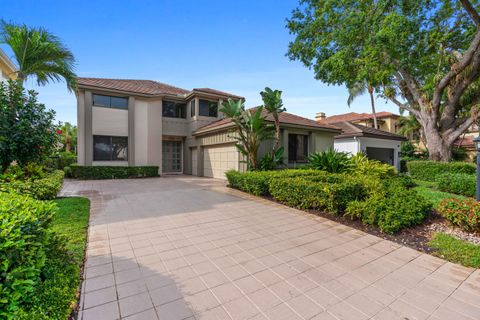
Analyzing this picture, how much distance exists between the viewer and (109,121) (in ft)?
45.6

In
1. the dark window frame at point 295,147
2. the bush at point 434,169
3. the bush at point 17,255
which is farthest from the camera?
the dark window frame at point 295,147

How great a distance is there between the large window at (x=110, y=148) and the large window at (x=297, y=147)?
10.5 meters

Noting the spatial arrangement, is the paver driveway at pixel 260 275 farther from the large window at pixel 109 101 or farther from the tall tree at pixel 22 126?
the large window at pixel 109 101

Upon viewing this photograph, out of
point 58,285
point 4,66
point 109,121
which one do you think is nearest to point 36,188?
point 58,285

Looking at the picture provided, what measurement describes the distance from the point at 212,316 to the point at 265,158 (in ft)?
27.3

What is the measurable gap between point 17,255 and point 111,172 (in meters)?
12.9

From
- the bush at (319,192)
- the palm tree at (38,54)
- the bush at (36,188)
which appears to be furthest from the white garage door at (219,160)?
the palm tree at (38,54)

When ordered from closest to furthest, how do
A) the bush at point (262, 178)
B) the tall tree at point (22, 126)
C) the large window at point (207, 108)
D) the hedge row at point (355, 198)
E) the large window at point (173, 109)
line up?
the hedge row at point (355, 198)
the tall tree at point (22, 126)
the bush at point (262, 178)
the large window at point (207, 108)
the large window at point (173, 109)

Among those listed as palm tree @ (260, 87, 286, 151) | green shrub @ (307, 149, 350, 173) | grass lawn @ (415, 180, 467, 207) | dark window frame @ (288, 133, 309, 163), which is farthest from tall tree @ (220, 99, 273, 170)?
grass lawn @ (415, 180, 467, 207)

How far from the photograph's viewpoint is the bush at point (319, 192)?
5816 mm

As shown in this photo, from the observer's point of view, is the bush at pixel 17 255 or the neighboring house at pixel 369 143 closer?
the bush at pixel 17 255

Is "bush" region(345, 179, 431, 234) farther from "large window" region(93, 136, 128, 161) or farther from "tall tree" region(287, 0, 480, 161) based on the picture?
"large window" region(93, 136, 128, 161)

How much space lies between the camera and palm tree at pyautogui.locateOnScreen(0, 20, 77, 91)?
7.69 metres

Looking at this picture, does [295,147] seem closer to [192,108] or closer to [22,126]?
[192,108]
